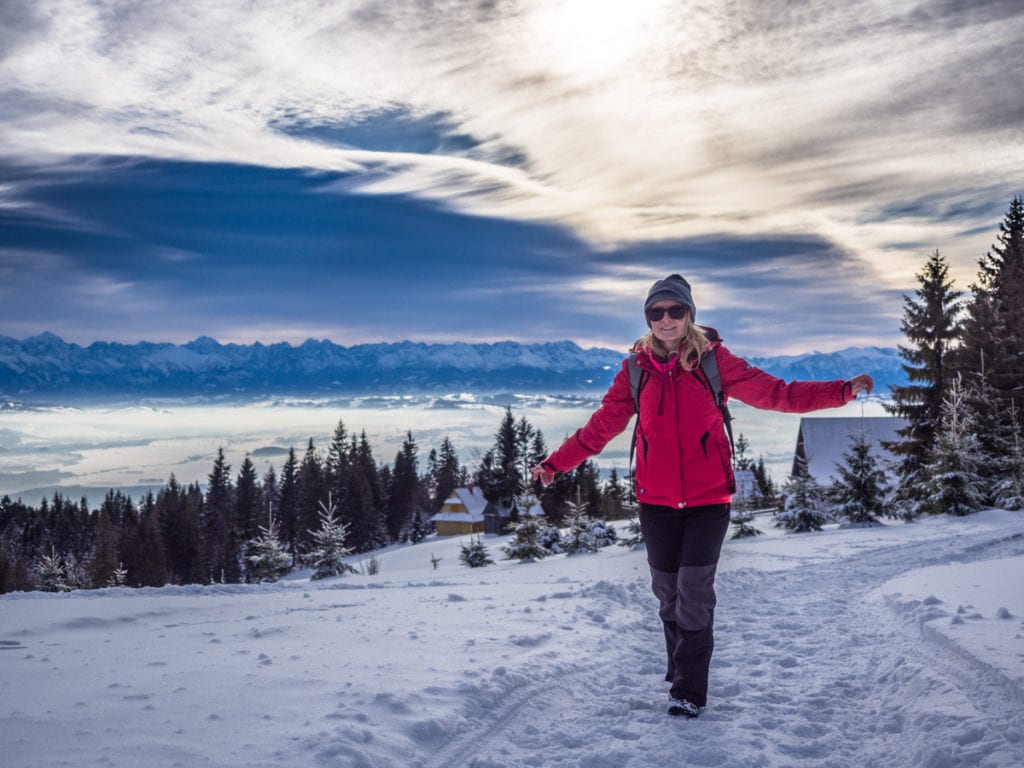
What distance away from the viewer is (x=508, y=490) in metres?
67.9

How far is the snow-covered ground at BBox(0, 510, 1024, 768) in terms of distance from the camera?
371 centimetres

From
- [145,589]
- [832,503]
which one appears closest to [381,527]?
[832,503]

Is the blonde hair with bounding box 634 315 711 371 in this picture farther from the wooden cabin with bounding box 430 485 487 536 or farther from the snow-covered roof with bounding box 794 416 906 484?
the wooden cabin with bounding box 430 485 487 536

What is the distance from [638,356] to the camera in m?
5.02

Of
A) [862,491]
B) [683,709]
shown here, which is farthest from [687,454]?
[862,491]

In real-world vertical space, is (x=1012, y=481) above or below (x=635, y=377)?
below

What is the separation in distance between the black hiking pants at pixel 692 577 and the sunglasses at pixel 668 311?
1319 mm

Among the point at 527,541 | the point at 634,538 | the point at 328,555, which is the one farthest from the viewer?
the point at 527,541

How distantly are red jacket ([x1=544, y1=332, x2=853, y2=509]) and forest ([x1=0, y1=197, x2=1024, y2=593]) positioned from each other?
59.4 feet

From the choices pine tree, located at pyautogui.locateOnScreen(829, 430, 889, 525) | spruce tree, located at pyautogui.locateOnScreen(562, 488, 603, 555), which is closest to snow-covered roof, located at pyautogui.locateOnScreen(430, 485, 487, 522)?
spruce tree, located at pyautogui.locateOnScreen(562, 488, 603, 555)

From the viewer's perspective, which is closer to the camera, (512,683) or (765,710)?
(765,710)

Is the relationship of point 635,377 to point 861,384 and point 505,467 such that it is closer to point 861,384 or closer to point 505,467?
point 861,384

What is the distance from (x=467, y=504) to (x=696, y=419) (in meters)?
65.6

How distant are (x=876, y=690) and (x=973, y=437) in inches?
834
